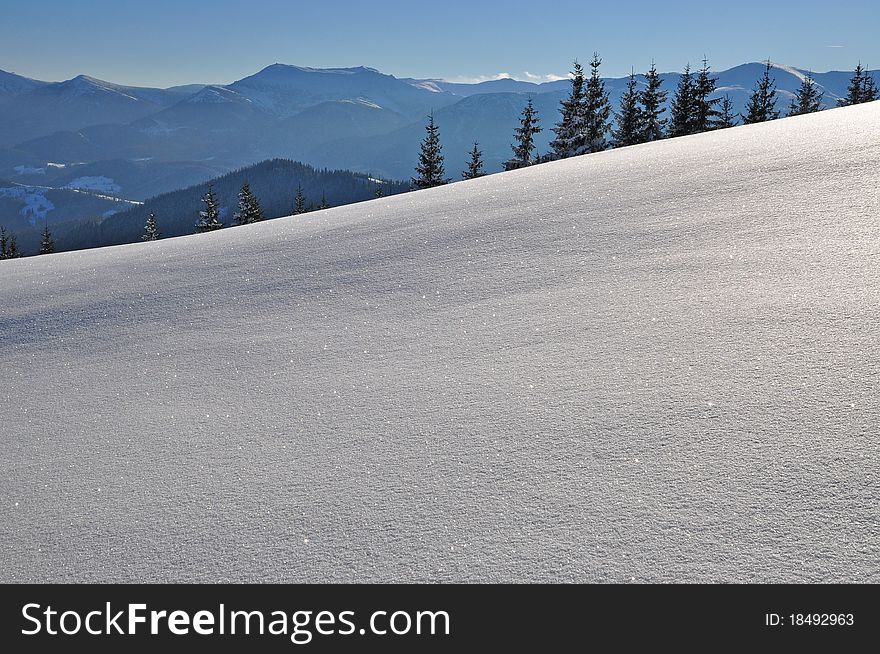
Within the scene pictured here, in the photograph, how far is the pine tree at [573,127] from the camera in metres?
32.4

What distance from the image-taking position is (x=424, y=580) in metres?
1.95

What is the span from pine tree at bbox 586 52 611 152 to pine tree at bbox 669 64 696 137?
17.0 ft

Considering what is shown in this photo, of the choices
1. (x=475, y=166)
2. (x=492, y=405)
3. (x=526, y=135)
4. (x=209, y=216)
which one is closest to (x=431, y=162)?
(x=475, y=166)

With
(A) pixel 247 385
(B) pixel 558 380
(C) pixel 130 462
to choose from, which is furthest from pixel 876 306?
(C) pixel 130 462

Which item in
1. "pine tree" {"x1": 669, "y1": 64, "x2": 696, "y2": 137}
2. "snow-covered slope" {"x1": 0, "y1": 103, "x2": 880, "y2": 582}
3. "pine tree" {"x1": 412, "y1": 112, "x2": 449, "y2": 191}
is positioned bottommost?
"snow-covered slope" {"x1": 0, "y1": 103, "x2": 880, "y2": 582}

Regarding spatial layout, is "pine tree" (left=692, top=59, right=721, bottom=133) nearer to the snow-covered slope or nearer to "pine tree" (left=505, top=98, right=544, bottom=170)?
"pine tree" (left=505, top=98, right=544, bottom=170)

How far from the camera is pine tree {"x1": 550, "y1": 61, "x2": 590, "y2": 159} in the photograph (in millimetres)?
32375

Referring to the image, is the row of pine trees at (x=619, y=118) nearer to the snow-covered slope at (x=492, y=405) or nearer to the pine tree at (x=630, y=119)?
the pine tree at (x=630, y=119)

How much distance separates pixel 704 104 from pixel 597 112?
7204 millimetres

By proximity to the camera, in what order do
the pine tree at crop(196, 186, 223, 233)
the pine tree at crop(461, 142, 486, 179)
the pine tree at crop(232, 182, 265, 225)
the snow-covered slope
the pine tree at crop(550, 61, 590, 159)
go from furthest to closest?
the pine tree at crop(196, 186, 223, 233)
the pine tree at crop(232, 182, 265, 225)
the pine tree at crop(461, 142, 486, 179)
the pine tree at crop(550, 61, 590, 159)
the snow-covered slope

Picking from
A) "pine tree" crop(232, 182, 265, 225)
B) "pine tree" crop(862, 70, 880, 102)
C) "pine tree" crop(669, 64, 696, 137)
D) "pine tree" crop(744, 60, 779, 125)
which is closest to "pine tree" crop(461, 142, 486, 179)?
"pine tree" crop(669, 64, 696, 137)

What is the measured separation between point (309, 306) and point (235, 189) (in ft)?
575

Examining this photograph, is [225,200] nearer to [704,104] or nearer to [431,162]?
[431,162]

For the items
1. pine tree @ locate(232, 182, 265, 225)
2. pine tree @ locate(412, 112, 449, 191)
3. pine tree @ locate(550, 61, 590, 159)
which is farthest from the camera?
pine tree @ locate(232, 182, 265, 225)
